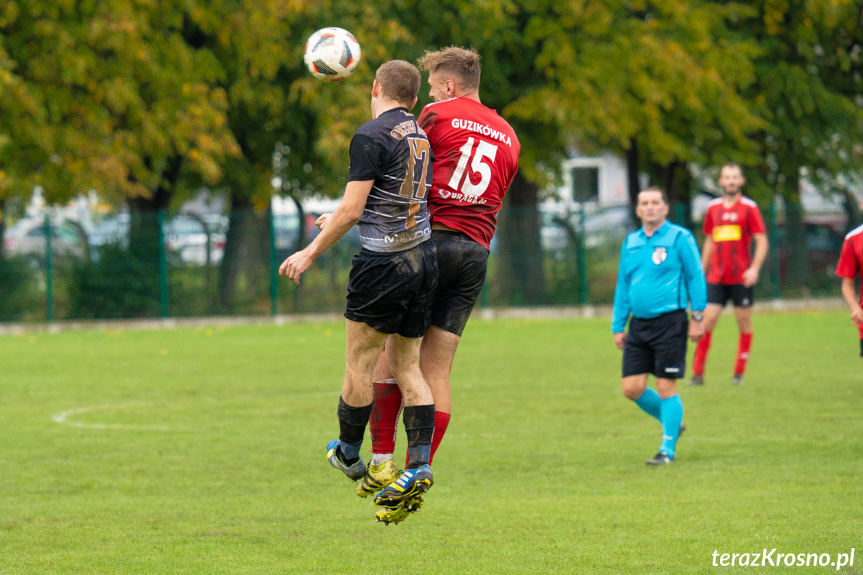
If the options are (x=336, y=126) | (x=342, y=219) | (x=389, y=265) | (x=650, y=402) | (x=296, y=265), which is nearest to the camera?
(x=296, y=265)

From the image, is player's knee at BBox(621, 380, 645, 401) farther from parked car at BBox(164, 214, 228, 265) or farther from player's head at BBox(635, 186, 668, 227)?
parked car at BBox(164, 214, 228, 265)

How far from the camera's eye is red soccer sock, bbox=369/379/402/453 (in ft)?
21.6

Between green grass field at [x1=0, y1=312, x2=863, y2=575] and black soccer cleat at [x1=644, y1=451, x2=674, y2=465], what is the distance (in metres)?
0.13

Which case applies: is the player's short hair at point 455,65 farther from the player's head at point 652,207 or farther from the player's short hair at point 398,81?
the player's head at point 652,207

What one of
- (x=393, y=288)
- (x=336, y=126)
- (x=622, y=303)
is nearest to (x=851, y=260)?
(x=622, y=303)

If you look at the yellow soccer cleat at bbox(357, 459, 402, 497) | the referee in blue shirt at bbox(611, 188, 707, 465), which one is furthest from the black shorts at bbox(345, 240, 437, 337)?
the referee in blue shirt at bbox(611, 188, 707, 465)

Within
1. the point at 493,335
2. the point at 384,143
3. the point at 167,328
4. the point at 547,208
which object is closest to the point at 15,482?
the point at 384,143

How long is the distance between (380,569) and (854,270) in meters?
5.36

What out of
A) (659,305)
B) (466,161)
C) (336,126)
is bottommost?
(659,305)

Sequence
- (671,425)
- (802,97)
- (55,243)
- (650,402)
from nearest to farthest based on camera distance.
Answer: (671,425), (650,402), (55,243), (802,97)

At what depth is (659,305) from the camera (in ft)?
32.5

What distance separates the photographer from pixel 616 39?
27.7 m

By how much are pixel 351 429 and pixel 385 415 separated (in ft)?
0.79

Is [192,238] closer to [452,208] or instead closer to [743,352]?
[743,352]
